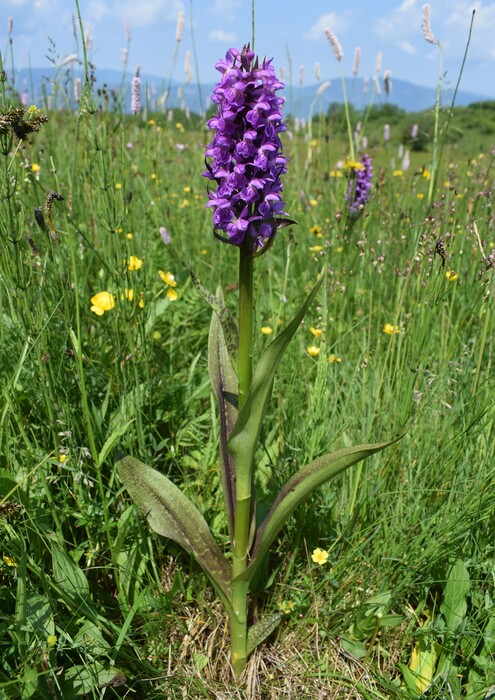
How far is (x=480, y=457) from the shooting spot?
69.5 inches

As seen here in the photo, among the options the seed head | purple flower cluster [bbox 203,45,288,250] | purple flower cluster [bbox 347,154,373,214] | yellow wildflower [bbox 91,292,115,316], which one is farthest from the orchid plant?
the seed head

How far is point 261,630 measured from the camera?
151 cm

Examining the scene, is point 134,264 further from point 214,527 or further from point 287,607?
point 287,607

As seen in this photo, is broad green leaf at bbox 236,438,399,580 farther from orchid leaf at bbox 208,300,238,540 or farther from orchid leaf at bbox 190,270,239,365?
orchid leaf at bbox 190,270,239,365

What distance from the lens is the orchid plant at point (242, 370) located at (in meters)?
1.14

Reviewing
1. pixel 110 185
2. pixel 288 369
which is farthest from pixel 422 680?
pixel 110 185

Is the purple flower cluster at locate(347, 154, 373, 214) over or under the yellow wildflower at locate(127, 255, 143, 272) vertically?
over

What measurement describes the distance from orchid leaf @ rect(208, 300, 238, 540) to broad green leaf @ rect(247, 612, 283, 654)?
0.86 ft

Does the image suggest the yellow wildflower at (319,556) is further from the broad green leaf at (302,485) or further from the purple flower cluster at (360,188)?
the purple flower cluster at (360,188)

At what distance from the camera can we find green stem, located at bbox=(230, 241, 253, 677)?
1249 millimetres

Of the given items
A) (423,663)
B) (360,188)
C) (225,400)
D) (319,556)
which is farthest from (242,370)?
(360,188)

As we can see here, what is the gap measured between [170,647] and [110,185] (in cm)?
146

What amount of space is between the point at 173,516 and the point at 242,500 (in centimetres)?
24

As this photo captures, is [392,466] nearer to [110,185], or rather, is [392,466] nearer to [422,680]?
[422,680]
